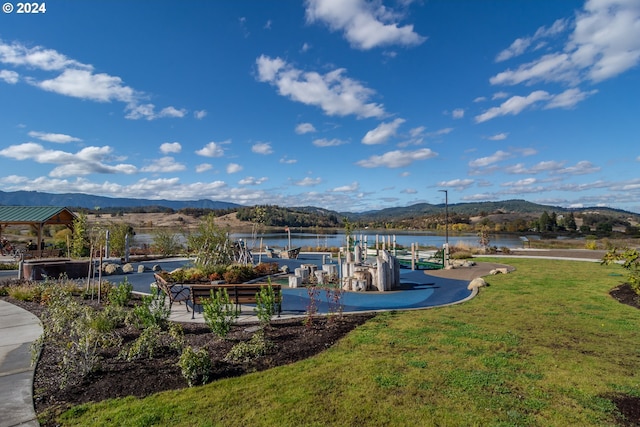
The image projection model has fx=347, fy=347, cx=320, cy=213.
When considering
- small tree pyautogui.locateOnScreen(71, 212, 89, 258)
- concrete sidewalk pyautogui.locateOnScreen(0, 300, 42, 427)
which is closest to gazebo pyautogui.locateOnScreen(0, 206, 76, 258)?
small tree pyautogui.locateOnScreen(71, 212, 89, 258)

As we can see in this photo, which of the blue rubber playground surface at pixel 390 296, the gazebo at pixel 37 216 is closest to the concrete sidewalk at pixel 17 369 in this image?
the blue rubber playground surface at pixel 390 296

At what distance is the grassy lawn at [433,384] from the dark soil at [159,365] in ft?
0.80

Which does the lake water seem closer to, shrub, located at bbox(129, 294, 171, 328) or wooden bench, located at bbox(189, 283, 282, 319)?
wooden bench, located at bbox(189, 283, 282, 319)

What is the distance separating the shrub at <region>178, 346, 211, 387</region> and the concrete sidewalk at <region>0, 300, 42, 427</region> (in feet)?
4.48

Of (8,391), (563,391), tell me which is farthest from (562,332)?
(8,391)

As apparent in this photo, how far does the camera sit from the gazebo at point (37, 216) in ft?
65.5

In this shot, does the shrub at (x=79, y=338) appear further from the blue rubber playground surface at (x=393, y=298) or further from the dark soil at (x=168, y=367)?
the blue rubber playground surface at (x=393, y=298)

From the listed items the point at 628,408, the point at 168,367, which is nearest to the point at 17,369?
the point at 168,367

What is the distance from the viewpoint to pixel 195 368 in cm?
414

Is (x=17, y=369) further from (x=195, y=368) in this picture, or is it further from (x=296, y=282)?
(x=296, y=282)

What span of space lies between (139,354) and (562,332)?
23.0 ft

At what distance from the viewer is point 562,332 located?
6.16 metres

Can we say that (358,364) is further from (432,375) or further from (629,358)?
(629,358)

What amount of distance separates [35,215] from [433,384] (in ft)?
80.8
